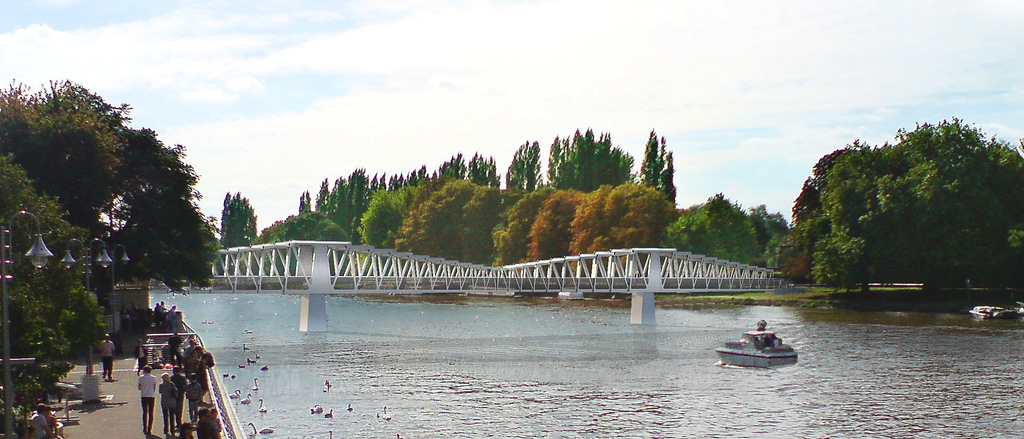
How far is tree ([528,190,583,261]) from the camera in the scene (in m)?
180

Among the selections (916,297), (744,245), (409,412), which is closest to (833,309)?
(916,297)

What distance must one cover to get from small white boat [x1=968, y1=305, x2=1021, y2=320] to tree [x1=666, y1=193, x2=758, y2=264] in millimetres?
54854

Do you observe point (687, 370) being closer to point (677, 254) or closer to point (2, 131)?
point (2, 131)

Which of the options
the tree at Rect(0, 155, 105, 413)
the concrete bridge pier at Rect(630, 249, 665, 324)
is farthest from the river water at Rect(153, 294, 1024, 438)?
the tree at Rect(0, 155, 105, 413)

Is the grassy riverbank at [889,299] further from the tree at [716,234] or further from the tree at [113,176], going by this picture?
Answer: the tree at [113,176]

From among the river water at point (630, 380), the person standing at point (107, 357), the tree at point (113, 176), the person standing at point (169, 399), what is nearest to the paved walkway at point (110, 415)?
the person standing at point (169, 399)

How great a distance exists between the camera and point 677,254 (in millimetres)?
137750

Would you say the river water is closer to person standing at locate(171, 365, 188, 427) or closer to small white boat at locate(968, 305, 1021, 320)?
small white boat at locate(968, 305, 1021, 320)

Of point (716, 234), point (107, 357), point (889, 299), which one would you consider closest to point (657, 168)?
point (716, 234)

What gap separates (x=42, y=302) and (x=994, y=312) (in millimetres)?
98381

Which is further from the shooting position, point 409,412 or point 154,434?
point 409,412

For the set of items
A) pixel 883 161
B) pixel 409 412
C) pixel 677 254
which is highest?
pixel 883 161

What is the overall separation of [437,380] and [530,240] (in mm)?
123234

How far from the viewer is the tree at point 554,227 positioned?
180 m
